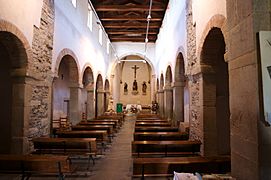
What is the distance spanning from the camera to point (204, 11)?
565cm

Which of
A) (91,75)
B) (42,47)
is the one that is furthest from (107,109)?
(42,47)

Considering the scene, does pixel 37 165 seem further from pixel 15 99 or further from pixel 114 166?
pixel 15 99

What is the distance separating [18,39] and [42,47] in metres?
1.45

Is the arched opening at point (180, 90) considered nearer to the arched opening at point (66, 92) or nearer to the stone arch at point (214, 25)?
the arched opening at point (66, 92)

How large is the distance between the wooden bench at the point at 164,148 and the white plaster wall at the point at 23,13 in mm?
3626

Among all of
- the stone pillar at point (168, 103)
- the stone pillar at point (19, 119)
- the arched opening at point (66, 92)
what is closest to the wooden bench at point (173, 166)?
the stone pillar at point (19, 119)

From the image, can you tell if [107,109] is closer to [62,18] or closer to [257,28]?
[62,18]

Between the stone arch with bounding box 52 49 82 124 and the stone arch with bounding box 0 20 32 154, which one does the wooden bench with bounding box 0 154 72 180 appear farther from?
the stone arch with bounding box 52 49 82 124

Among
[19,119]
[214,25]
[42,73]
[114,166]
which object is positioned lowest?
[114,166]

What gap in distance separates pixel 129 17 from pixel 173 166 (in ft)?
41.8

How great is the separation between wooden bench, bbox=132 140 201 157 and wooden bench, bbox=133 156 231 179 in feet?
4.48

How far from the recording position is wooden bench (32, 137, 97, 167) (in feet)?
18.4

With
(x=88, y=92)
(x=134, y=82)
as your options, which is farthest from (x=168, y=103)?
(x=134, y=82)

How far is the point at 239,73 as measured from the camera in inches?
106
